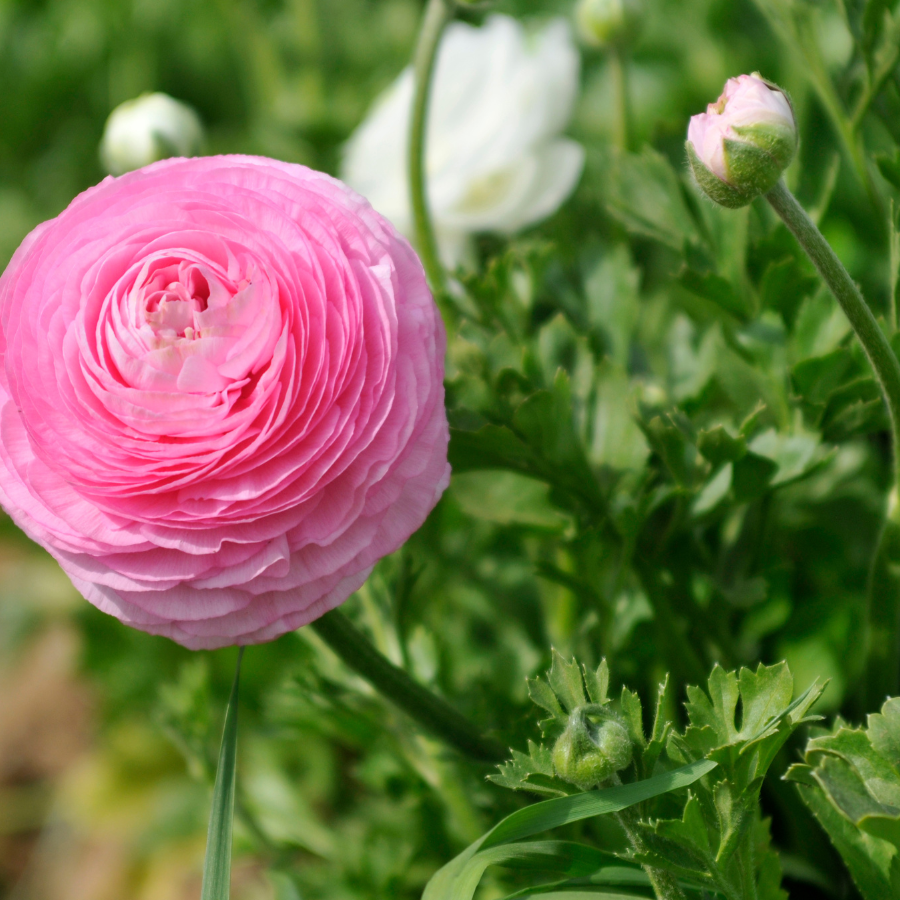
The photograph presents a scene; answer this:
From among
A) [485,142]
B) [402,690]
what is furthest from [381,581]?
[485,142]

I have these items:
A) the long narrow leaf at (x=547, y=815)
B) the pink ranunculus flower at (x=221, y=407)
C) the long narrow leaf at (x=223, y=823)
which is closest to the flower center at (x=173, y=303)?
the pink ranunculus flower at (x=221, y=407)

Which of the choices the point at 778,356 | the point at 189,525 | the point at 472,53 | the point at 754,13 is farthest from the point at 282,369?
the point at 754,13

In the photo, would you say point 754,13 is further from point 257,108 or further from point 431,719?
point 431,719

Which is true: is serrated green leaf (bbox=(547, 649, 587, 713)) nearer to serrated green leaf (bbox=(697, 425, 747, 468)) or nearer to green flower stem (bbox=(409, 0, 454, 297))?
serrated green leaf (bbox=(697, 425, 747, 468))

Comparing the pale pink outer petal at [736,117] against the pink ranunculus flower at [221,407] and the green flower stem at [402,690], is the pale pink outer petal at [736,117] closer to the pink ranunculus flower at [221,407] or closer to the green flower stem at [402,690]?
the pink ranunculus flower at [221,407]

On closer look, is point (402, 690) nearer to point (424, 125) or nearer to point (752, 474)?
point (752, 474)

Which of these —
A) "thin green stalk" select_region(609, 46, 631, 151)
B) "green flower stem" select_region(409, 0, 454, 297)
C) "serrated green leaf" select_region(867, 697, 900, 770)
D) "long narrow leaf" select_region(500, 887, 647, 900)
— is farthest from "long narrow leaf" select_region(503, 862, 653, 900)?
"thin green stalk" select_region(609, 46, 631, 151)
